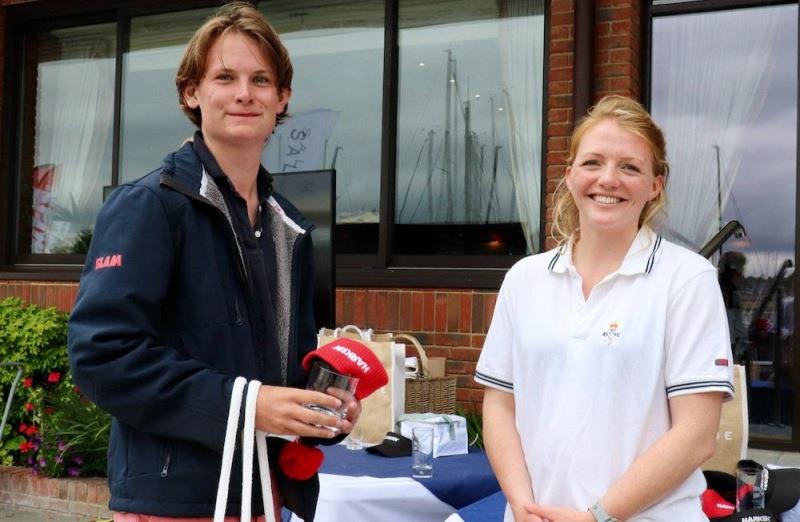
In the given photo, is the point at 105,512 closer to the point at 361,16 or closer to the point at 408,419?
the point at 408,419

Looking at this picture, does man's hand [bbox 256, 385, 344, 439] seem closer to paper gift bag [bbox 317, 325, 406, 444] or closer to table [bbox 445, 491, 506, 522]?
table [bbox 445, 491, 506, 522]

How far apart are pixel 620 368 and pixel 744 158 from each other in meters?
4.45

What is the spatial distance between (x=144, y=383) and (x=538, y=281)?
1003mm

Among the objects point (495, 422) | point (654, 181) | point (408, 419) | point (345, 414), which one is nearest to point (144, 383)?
point (345, 414)

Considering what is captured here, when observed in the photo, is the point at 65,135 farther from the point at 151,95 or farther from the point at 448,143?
the point at 448,143

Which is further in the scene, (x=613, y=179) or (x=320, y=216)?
(x=320, y=216)

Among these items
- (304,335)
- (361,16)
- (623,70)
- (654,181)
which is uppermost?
(361,16)

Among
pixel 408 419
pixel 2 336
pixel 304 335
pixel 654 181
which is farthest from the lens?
pixel 2 336

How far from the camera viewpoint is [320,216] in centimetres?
408

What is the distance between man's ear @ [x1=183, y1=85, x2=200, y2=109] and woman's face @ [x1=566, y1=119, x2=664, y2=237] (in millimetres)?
889

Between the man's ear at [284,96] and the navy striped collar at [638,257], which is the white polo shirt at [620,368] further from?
the man's ear at [284,96]

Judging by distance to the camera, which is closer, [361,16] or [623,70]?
[623,70]

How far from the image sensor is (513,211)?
6.03m

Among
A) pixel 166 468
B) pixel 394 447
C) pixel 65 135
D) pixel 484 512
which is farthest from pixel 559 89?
pixel 166 468
